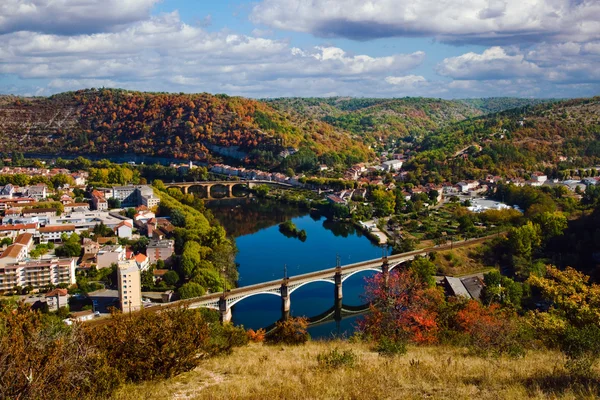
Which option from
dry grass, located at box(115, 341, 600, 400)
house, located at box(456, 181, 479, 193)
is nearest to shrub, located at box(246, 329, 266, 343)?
dry grass, located at box(115, 341, 600, 400)

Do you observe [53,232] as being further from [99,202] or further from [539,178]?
[539,178]

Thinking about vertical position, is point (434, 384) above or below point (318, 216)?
above

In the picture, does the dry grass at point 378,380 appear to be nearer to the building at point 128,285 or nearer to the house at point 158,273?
the building at point 128,285

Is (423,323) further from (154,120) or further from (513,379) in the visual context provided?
(154,120)

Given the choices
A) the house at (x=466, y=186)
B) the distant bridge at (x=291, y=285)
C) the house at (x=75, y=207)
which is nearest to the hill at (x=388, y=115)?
the house at (x=466, y=186)

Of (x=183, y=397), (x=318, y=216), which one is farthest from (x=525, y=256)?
(x=183, y=397)

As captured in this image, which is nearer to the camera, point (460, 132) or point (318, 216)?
point (318, 216)

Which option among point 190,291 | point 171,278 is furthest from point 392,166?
point 190,291
